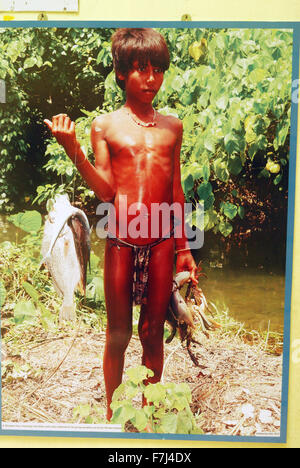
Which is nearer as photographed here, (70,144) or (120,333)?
(70,144)

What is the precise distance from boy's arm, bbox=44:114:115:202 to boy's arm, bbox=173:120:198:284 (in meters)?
0.33

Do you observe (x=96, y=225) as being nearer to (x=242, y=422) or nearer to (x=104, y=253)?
(x=104, y=253)

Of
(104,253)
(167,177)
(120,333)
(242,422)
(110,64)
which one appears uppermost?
(110,64)

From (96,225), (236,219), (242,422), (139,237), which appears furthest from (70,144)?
(242,422)

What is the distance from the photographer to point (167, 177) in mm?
2295

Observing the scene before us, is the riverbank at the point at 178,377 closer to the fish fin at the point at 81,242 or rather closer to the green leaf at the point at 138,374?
the green leaf at the point at 138,374

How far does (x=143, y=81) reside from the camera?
7.34 ft

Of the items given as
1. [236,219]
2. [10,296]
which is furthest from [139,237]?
[10,296]

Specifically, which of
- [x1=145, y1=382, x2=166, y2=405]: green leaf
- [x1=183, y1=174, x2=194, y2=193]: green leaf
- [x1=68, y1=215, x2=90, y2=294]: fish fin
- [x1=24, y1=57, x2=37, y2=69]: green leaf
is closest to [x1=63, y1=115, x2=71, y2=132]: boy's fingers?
[x1=24, y1=57, x2=37, y2=69]: green leaf

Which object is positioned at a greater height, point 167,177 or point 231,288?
point 167,177

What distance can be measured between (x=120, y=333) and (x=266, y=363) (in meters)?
0.79

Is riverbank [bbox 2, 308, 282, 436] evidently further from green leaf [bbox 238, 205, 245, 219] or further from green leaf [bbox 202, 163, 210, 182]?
→ green leaf [bbox 202, 163, 210, 182]

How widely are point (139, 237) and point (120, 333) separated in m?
0.52

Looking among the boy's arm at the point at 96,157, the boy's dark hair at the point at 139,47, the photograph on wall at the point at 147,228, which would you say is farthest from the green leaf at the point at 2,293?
the boy's dark hair at the point at 139,47
